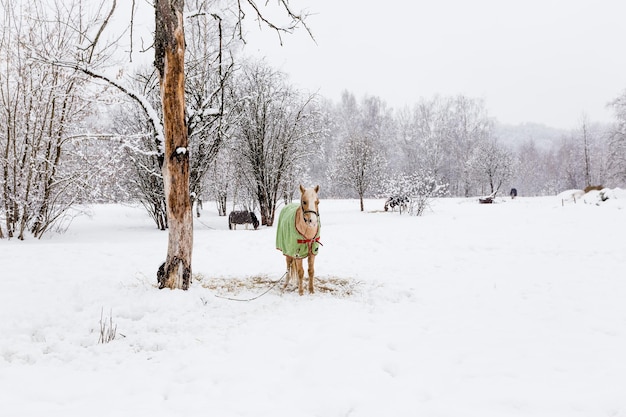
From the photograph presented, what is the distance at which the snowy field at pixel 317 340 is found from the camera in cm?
257

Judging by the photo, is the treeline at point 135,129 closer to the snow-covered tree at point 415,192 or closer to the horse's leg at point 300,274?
the snow-covered tree at point 415,192

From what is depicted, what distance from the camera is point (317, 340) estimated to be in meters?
3.64

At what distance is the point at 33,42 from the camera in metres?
9.30

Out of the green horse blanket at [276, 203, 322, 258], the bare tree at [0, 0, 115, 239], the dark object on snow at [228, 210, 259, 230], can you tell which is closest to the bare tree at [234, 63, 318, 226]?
the dark object on snow at [228, 210, 259, 230]

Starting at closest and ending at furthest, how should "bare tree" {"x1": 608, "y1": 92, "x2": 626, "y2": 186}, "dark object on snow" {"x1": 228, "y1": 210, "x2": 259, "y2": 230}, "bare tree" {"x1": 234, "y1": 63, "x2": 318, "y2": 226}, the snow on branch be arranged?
the snow on branch, "dark object on snow" {"x1": 228, "y1": 210, "x2": 259, "y2": 230}, "bare tree" {"x1": 234, "y1": 63, "x2": 318, "y2": 226}, "bare tree" {"x1": 608, "y1": 92, "x2": 626, "y2": 186}

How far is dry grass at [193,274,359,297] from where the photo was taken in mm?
5500

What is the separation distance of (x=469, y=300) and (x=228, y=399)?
3.82m

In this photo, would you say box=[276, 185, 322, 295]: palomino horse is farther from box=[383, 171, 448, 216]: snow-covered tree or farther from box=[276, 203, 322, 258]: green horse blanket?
box=[383, 171, 448, 216]: snow-covered tree

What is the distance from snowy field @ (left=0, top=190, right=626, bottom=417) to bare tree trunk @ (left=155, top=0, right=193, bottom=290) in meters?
0.43

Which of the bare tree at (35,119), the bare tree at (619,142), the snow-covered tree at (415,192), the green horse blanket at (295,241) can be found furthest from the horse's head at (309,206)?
the bare tree at (619,142)

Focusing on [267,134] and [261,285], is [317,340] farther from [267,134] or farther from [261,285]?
[267,134]

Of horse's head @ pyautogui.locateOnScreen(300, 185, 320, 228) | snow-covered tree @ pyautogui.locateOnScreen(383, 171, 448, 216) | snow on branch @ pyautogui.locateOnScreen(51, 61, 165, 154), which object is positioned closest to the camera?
snow on branch @ pyautogui.locateOnScreen(51, 61, 165, 154)

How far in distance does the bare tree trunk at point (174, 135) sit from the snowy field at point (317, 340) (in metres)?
0.43

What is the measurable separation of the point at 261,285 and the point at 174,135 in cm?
279
